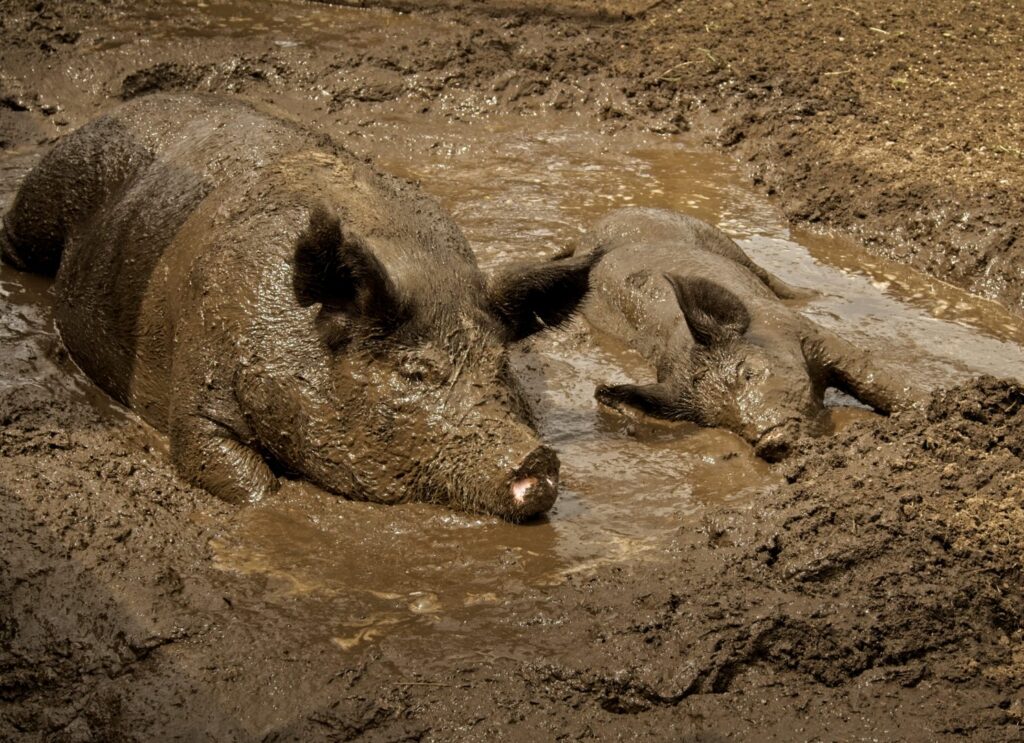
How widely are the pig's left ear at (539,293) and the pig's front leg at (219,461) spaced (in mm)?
1284

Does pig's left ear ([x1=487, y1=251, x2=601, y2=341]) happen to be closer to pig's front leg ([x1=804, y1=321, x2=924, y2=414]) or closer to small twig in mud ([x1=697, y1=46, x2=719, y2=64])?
pig's front leg ([x1=804, y1=321, x2=924, y2=414])

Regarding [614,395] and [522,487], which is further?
[614,395]

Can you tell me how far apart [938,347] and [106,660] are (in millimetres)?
5114

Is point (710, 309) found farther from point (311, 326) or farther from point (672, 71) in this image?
point (672, 71)

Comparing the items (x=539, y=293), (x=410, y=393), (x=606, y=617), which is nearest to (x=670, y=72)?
(x=539, y=293)

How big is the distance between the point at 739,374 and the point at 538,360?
1190 millimetres

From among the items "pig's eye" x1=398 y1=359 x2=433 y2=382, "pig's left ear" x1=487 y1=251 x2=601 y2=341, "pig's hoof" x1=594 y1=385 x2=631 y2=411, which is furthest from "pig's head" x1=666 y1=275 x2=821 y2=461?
"pig's eye" x1=398 y1=359 x2=433 y2=382

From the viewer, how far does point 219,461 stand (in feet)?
18.3

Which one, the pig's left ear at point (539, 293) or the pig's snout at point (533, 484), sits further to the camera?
the pig's left ear at point (539, 293)

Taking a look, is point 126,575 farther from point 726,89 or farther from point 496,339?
point 726,89

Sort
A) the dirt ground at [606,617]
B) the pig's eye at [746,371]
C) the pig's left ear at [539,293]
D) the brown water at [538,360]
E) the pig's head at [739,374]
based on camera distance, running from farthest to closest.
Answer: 1. the pig's eye at [746,371]
2. the pig's head at [739,374]
3. the pig's left ear at [539,293]
4. the brown water at [538,360]
5. the dirt ground at [606,617]

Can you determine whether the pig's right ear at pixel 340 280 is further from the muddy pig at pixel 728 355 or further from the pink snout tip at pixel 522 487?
the muddy pig at pixel 728 355

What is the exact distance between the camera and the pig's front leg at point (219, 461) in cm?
552

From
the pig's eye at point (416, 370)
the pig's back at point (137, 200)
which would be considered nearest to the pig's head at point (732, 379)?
the pig's eye at point (416, 370)
